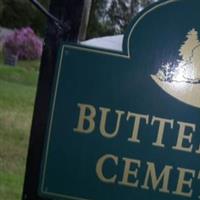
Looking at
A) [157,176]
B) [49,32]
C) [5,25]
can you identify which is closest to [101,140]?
[157,176]

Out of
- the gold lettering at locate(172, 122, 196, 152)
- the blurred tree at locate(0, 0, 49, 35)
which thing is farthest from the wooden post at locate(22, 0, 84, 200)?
the blurred tree at locate(0, 0, 49, 35)

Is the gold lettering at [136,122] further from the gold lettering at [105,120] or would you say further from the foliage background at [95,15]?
the foliage background at [95,15]

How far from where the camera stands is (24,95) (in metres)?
13.7

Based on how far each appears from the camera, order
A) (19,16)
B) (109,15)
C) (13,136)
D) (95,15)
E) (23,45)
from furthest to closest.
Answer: (19,16) < (23,45) < (95,15) < (109,15) < (13,136)

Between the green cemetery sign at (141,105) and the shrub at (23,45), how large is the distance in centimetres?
2408

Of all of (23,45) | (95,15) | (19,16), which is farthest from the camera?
(19,16)

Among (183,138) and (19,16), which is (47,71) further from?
(19,16)

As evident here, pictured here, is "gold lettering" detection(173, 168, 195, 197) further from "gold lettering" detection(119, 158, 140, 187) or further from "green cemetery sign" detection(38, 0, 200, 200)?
"gold lettering" detection(119, 158, 140, 187)

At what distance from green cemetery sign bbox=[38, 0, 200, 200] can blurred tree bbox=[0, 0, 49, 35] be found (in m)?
29.9

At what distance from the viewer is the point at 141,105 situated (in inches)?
94.7

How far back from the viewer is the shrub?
87.2 feet

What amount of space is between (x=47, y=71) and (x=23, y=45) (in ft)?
83.3

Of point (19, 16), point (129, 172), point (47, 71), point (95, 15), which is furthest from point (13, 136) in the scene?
point (19, 16)

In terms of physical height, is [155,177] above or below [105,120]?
below
